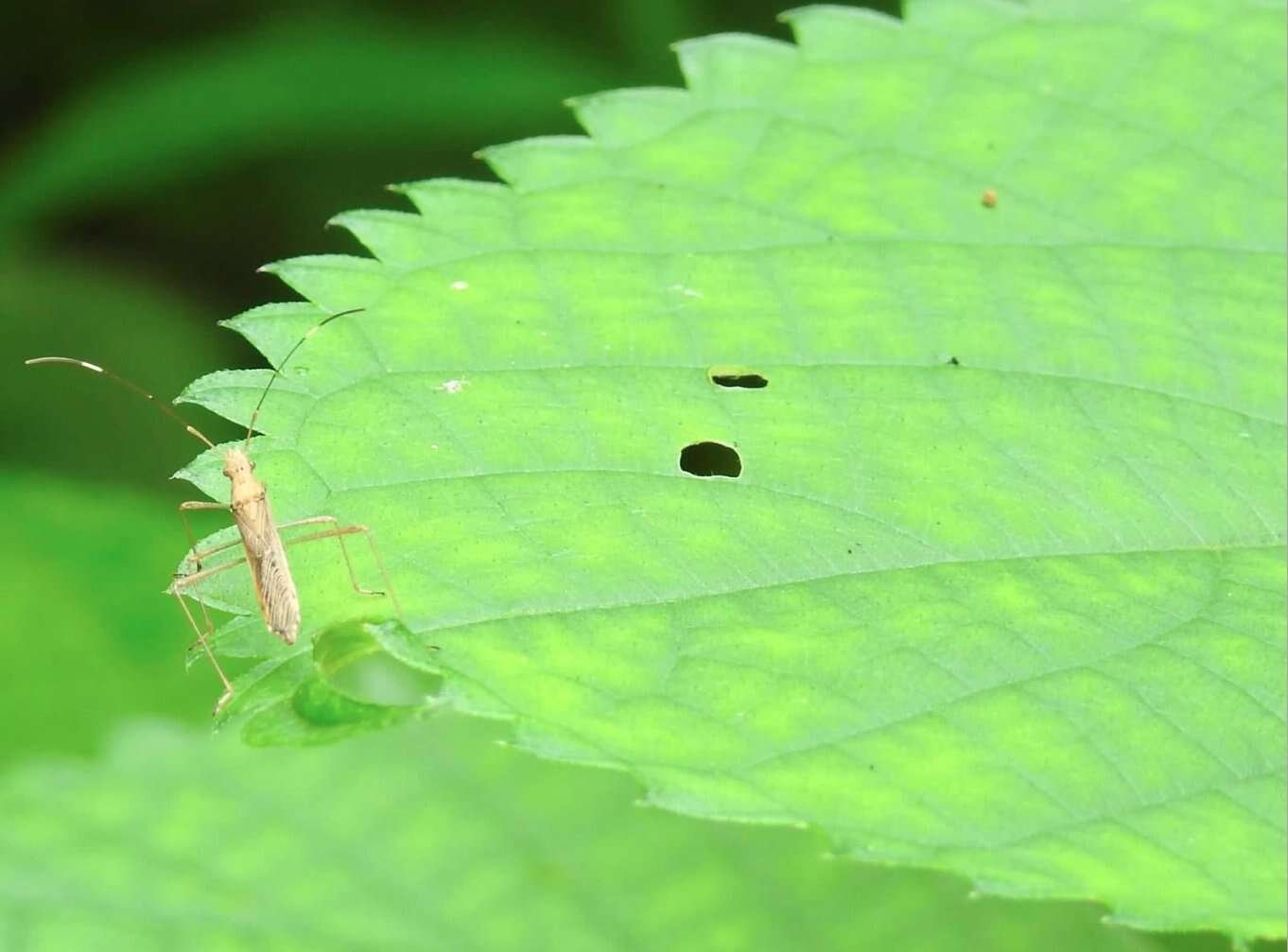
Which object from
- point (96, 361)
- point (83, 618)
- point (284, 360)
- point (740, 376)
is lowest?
point (83, 618)

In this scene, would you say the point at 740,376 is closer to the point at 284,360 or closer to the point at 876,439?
the point at 876,439

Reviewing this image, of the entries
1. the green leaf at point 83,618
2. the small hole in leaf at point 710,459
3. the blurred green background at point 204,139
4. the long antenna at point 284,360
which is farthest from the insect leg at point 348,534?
the blurred green background at point 204,139

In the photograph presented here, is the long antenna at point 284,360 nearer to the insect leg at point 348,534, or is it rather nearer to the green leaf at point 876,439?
the green leaf at point 876,439

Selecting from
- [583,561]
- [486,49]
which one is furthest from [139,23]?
[583,561]

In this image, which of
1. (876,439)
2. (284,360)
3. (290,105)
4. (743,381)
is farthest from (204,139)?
(876,439)

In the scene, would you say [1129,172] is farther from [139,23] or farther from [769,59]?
[139,23]
